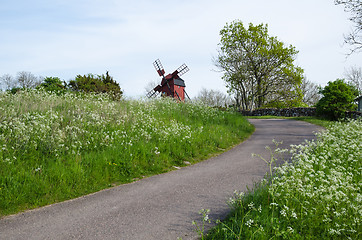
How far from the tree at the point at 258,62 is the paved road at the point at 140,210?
106 feet

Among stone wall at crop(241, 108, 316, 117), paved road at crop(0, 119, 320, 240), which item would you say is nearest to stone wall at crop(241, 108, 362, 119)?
stone wall at crop(241, 108, 316, 117)

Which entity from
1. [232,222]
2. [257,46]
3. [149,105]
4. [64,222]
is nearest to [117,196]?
[64,222]

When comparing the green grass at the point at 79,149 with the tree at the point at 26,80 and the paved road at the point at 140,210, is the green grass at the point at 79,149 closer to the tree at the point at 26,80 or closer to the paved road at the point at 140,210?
the paved road at the point at 140,210

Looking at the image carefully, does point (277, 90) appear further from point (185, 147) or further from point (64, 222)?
point (64, 222)

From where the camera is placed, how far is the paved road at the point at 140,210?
15.1 feet

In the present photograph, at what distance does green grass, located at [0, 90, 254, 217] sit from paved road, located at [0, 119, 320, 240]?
534 mm

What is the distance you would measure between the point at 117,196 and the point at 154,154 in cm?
272

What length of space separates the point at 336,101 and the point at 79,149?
2558 cm

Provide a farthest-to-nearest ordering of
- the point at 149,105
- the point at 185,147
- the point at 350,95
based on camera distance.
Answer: the point at 350,95 < the point at 149,105 < the point at 185,147

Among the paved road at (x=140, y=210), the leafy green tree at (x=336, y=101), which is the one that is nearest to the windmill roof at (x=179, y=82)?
the leafy green tree at (x=336, y=101)

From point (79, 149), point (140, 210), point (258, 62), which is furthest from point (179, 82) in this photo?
point (140, 210)

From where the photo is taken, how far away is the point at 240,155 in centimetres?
1048

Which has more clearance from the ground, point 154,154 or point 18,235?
point 154,154

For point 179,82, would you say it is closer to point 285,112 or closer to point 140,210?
point 285,112
